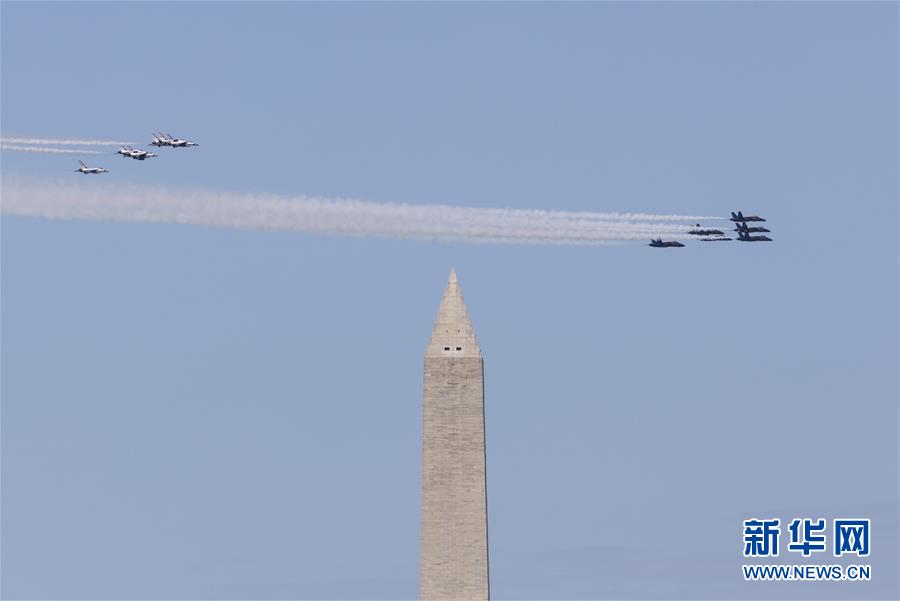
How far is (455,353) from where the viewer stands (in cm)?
17388

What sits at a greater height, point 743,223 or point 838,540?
point 743,223

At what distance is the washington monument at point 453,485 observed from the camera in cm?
17212

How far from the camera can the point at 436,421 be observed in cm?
17275

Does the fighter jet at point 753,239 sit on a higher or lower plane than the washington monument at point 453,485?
higher

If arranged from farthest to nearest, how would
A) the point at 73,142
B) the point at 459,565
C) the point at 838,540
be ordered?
the point at 459,565 < the point at 838,540 < the point at 73,142

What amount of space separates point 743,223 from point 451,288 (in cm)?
1514

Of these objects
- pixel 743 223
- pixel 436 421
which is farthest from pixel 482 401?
pixel 743 223

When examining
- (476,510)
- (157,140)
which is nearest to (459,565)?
(476,510)

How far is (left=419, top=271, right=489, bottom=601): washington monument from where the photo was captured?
172m

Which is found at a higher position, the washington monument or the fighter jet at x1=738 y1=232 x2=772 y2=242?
the fighter jet at x1=738 y1=232 x2=772 y2=242

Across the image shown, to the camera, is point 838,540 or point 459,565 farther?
point 459,565

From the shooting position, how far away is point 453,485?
172 m

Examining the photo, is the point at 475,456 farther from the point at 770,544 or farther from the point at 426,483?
the point at 770,544

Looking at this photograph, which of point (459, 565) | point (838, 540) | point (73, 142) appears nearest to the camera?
point (73, 142)
